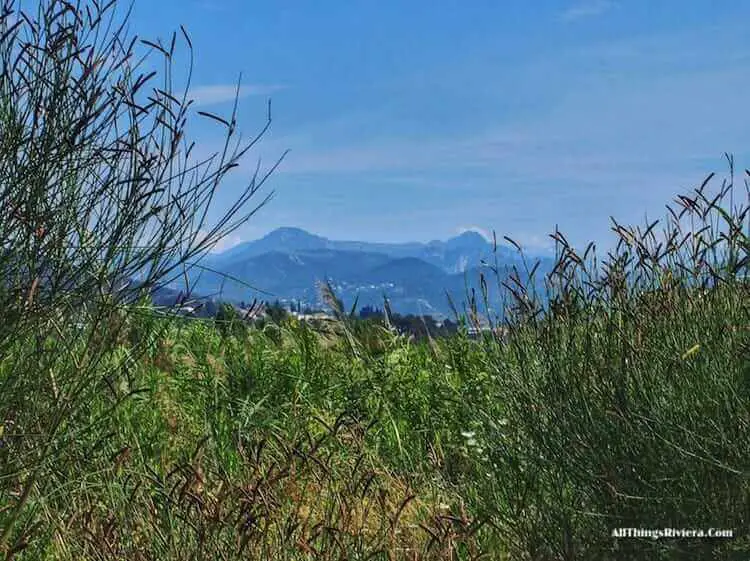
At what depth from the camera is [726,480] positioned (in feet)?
10.5

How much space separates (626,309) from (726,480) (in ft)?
2.52

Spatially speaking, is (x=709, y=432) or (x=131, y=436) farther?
(x=131, y=436)

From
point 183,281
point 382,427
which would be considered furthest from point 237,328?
point 183,281

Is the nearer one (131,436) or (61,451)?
(61,451)

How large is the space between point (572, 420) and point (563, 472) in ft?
0.72

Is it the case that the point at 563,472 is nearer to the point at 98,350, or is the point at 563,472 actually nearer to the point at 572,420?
the point at 572,420

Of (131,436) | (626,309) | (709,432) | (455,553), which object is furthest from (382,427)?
(709,432)

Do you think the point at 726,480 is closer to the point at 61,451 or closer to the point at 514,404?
the point at 514,404

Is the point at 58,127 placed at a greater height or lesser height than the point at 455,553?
greater

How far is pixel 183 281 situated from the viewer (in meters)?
3.82

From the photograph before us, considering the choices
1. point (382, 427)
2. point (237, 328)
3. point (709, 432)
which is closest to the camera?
point (709, 432)

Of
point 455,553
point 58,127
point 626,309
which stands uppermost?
point 58,127

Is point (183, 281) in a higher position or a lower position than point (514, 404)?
higher

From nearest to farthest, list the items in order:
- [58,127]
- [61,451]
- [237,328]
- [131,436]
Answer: [58,127] < [61,451] < [131,436] < [237,328]
